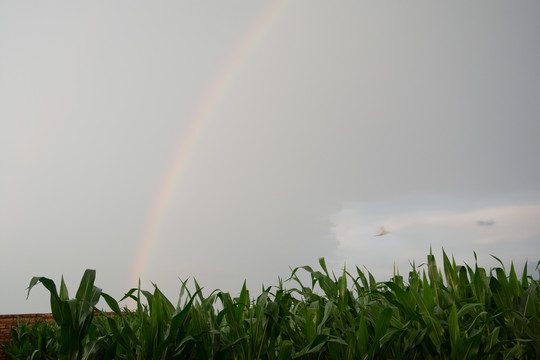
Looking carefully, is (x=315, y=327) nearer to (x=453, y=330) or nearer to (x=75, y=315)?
(x=453, y=330)

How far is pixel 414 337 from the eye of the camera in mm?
2395

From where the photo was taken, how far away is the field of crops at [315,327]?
2.31 m

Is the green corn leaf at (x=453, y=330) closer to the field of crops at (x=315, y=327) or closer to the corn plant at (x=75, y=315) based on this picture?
the field of crops at (x=315, y=327)

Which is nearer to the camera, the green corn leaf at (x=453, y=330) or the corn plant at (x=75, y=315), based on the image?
the corn plant at (x=75, y=315)

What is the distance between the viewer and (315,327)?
97.0 inches

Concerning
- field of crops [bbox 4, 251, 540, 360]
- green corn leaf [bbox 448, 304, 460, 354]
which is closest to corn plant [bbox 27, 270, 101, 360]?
field of crops [bbox 4, 251, 540, 360]

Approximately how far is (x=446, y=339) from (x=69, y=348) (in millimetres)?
1939

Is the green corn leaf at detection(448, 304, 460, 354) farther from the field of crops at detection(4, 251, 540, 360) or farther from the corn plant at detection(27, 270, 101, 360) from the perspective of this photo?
the corn plant at detection(27, 270, 101, 360)

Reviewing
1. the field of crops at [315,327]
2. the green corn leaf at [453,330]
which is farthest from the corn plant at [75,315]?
the green corn leaf at [453,330]

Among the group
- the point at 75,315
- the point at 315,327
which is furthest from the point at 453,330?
the point at 75,315

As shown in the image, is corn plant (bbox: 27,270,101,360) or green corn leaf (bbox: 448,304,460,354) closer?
corn plant (bbox: 27,270,101,360)

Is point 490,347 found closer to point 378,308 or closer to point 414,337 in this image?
point 414,337

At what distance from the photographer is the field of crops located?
2309mm

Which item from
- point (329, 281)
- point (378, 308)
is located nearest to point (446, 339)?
point (378, 308)
